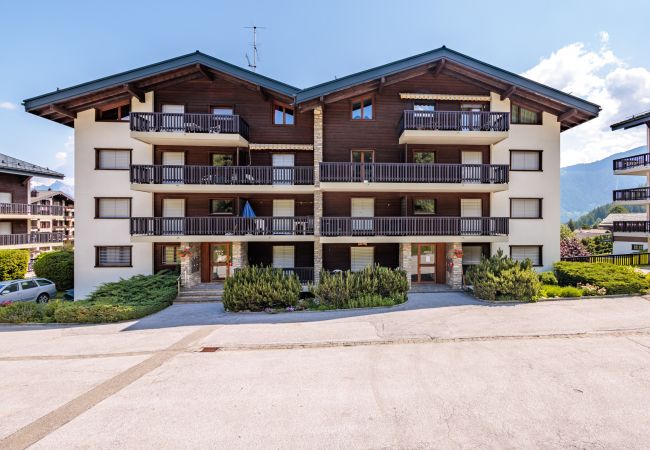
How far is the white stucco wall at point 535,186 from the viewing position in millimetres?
19906

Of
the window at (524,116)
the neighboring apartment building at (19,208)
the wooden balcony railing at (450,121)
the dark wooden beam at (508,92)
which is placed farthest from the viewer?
the neighboring apartment building at (19,208)

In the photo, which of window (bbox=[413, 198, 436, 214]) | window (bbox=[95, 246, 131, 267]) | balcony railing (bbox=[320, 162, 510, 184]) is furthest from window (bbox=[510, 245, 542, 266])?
window (bbox=[95, 246, 131, 267])

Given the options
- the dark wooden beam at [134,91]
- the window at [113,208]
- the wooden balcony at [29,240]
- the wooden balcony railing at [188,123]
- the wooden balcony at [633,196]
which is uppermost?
the dark wooden beam at [134,91]

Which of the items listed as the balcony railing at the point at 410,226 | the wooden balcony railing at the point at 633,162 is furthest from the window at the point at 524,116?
the wooden balcony railing at the point at 633,162

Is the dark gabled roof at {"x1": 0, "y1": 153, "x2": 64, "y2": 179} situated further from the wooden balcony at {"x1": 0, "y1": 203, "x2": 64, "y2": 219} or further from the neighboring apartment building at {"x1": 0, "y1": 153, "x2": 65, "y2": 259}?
the wooden balcony at {"x1": 0, "y1": 203, "x2": 64, "y2": 219}

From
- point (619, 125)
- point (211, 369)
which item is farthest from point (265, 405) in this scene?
point (619, 125)

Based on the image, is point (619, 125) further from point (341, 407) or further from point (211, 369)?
point (211, 369)

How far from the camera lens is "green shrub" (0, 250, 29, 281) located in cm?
2219

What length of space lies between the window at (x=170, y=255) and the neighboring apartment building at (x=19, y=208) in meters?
16.9

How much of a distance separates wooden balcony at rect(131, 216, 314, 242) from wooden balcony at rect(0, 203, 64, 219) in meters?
17.0

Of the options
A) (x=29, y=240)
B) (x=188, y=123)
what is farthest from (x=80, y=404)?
(x=29, y=240)

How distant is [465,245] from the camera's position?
19750 mm

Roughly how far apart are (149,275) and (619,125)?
132 feet

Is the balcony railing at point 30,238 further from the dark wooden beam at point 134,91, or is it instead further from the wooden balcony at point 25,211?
the dark wooden beam at point 134,91
